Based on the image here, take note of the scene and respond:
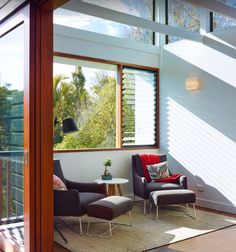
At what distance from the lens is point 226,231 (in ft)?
13.3

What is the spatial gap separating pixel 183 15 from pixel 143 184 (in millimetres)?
2954

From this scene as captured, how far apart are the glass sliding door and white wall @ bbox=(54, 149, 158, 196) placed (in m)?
1.58

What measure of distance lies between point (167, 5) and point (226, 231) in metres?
4.00

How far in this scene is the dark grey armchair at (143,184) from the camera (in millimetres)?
4902

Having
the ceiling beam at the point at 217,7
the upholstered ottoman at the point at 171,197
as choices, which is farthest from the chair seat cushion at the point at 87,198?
the ceiling beam at the point at 217,7

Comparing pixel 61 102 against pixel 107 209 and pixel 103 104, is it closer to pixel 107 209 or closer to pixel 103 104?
pixel 103 104

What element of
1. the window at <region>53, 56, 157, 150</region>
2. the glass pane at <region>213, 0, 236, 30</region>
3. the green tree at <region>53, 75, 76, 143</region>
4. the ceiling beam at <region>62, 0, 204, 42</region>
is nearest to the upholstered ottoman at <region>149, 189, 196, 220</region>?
the window at <region>53, 56, 157, 150</region>

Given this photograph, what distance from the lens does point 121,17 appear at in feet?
14.0

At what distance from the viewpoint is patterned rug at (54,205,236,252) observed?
356 cm

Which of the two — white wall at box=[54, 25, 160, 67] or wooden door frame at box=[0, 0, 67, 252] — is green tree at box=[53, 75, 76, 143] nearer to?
white wall at box=[54, 25, 160, 67]

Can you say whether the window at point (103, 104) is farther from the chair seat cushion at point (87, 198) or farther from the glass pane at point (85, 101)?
the chair seat cushion at point (87, 198)

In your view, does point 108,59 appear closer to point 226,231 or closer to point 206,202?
point 206,202

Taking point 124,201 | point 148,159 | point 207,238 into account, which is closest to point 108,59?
point 148,159

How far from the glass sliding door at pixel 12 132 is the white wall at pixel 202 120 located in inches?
126
